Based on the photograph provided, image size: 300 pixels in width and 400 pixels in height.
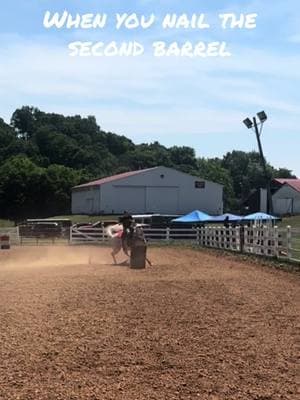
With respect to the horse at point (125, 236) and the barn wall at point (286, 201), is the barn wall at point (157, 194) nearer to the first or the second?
the barn wall at point (286, 201)

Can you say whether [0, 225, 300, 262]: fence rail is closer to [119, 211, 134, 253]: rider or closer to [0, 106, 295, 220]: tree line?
[119, 211, 134, 253]: rider

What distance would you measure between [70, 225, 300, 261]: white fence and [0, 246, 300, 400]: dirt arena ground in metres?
Answer: 8.13

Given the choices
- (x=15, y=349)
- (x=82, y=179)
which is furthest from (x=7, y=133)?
(x=15, y=349)

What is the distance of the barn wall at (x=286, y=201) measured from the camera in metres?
90.5

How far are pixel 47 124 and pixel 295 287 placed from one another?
511 ft

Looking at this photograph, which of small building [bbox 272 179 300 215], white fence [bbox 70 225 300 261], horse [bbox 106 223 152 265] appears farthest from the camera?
small building [bbox 272 179 300 215]

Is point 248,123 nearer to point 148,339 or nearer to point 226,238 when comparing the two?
point 226,238

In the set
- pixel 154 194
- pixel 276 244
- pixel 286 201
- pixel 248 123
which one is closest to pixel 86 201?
pixel 154 194

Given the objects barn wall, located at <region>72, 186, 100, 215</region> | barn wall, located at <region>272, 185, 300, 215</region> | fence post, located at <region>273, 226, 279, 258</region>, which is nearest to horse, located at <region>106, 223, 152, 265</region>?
fence post, located at <region>273, 226, 279, 258</region>

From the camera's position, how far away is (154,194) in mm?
81438

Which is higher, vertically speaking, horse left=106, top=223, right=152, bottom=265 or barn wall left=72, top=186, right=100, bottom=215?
barn wall left=72, top=186, right=100, bottom=215

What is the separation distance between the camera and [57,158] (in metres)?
134

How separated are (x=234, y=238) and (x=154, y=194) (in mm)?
49510

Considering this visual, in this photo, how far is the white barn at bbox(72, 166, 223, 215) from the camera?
80.3 metres
